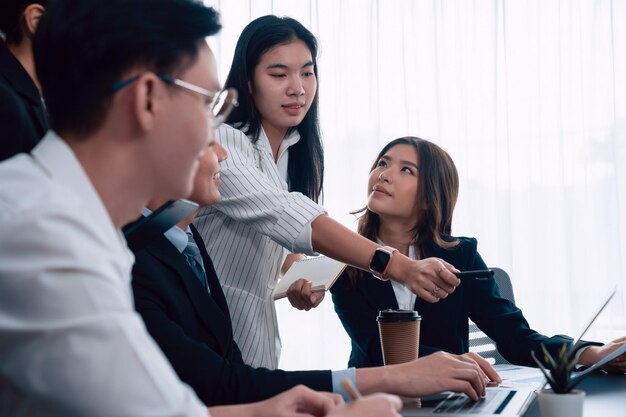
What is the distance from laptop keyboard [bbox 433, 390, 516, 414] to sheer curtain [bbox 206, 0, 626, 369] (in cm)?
247

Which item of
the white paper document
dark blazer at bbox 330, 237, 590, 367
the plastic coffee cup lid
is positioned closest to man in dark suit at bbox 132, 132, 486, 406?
the plastic coffee cup lid

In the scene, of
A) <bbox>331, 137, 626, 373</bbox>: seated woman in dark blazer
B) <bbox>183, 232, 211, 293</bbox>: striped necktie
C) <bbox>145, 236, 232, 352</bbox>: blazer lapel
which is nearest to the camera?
<bbox>145, 236, 232, 352</bbox>: blazer lapel

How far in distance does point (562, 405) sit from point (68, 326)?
2.72 feet

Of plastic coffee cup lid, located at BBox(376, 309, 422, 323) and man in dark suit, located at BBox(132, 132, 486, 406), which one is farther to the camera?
plastic coffee cup lid, located at BBox(376, 309, 422, 323)

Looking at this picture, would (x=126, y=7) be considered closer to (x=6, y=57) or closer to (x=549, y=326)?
(x=6, y=57)

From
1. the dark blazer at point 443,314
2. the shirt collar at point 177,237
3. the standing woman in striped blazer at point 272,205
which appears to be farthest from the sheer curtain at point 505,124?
the shirt collar at point 177,237

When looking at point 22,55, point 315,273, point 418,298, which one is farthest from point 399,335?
point 22,55

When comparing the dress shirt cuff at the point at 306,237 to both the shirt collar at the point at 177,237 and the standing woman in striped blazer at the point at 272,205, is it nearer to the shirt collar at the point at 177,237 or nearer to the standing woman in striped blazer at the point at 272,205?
the standing woman in striped blazer at the point at 272,205

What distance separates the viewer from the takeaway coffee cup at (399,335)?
1.51m

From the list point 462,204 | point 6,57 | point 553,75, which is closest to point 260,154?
point 6,57

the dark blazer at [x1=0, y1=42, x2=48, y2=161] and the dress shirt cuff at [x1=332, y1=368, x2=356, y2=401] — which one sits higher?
the dark blazer at [x1=0, y1=42, x2=48, y2=161]

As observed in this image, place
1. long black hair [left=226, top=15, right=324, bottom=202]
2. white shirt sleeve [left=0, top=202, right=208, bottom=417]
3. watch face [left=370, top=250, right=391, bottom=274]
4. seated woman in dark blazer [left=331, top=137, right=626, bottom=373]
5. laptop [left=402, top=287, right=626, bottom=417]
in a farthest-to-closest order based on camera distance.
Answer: seated woman in dark blazer [left=331, top=137, right=626, bottom=373], long black hair [left=226, top=15, right=324, bottom=202], watch face [left=370, top=250, right=391, bottom=274], laptop [left=402, top=287, right=626, bottom=417], white shirt sleeve [left=0, top=202, right=208, bottom=417]

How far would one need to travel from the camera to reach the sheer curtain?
12.5 feet

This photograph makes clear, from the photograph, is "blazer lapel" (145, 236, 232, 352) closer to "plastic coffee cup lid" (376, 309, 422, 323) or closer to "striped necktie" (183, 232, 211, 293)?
"striped necktie" (183, 232, 211, 293)
